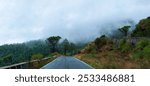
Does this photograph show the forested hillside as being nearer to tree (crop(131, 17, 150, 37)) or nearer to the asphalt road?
tree (crop(131, 17, 150, 37))

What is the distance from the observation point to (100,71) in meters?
11.5

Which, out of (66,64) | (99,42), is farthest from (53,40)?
(66,64)

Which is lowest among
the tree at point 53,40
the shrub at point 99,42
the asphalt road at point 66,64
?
the asphalt road at point 66,64

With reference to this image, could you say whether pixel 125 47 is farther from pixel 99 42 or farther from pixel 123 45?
pixel 99 42

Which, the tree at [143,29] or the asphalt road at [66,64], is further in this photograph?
the tree at [143,29]

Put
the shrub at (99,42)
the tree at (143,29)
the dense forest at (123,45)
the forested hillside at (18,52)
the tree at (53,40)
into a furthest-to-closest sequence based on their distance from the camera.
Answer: the tree at (53,40), the forested hillside at (18,52), the tree at (143,29), the shrub at (99,42), the dense forest at (123,45)

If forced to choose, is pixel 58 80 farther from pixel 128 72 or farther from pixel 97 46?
pixel 97 46

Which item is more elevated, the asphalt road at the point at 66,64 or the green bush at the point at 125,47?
the green bush at the point at 125,47

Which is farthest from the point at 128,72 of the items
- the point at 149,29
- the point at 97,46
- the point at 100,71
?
the point at 149,29

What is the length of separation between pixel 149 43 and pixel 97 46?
→ 15.8 m

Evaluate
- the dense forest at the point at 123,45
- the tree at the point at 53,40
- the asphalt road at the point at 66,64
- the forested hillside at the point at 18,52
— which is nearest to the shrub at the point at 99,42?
the dense forest at the point at 123,45

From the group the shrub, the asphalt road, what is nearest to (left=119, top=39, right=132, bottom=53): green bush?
the shrub

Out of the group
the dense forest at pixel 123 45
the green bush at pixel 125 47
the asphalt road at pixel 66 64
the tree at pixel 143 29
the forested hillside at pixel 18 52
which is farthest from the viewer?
the forested hillside at pixel 18 52

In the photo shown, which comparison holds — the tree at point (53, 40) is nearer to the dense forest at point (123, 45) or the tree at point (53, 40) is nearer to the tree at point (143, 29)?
the dense forest at point (123, 45)
